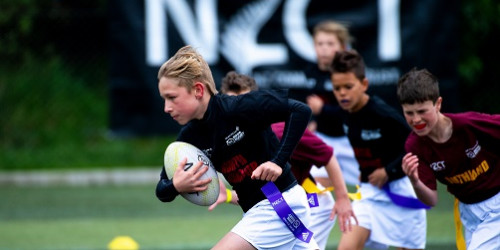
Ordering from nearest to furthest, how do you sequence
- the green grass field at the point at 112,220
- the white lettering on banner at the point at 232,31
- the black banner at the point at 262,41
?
the green grass field at the point at 112,220, the black banner at the point at 262,41, the white lettering on banner at the point at 232,31

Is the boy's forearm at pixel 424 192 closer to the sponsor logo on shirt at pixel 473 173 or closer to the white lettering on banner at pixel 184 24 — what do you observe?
the sponsor logo on shirt at pixel 473 173

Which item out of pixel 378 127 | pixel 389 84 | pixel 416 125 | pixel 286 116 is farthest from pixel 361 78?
pixel 389 84

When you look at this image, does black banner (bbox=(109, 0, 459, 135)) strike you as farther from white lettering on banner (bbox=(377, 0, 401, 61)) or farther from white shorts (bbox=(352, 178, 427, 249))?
white shorts (bbox=(352, 178, 427, 249))

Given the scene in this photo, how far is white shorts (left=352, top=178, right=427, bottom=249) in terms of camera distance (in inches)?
243

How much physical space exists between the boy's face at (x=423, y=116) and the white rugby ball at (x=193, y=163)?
1.24 metres

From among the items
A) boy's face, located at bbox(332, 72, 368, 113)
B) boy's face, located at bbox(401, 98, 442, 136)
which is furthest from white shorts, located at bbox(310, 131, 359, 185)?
boy's face, located at bbox(401, 98, 442, 136)

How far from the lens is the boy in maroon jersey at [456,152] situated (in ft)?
17.0

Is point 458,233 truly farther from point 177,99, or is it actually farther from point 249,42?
point 249,42

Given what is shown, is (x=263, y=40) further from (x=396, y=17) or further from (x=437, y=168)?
(x=437, y=168)

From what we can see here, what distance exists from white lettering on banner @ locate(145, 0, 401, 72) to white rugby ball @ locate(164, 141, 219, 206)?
729cm

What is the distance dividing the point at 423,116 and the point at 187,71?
1435mm

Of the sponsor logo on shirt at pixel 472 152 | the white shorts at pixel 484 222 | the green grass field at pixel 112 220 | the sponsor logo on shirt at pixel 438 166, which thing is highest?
Result: the sponsor logo on shirt at pixel 472 152

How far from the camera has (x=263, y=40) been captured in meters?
12.1

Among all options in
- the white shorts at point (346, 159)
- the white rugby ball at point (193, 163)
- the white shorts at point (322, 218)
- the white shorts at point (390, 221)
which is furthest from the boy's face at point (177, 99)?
the white shorts at point (346, 159)
